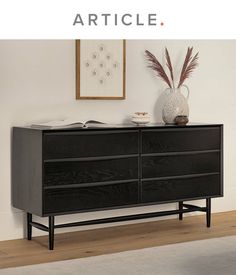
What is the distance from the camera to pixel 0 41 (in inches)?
191

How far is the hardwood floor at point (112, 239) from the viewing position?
452 cm

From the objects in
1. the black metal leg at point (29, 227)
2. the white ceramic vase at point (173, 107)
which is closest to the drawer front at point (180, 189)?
the white ceramic vase at point (173, 107)

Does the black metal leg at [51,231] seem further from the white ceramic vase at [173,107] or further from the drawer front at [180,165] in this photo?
the white ceramic vase at [173,107]

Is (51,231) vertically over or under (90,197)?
under

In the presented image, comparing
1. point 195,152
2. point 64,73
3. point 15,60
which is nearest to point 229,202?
point 195,152

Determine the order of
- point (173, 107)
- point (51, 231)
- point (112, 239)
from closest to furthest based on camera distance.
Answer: point (51, 231) → point (112, 239) → point (173, 107)

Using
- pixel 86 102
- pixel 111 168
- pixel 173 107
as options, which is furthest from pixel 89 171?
pixel 173 107

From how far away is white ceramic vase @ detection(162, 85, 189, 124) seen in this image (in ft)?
17.6

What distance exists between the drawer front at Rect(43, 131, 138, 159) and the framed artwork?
0.54 metres

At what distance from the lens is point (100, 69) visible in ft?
17.3

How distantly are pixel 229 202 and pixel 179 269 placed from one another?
222cm
